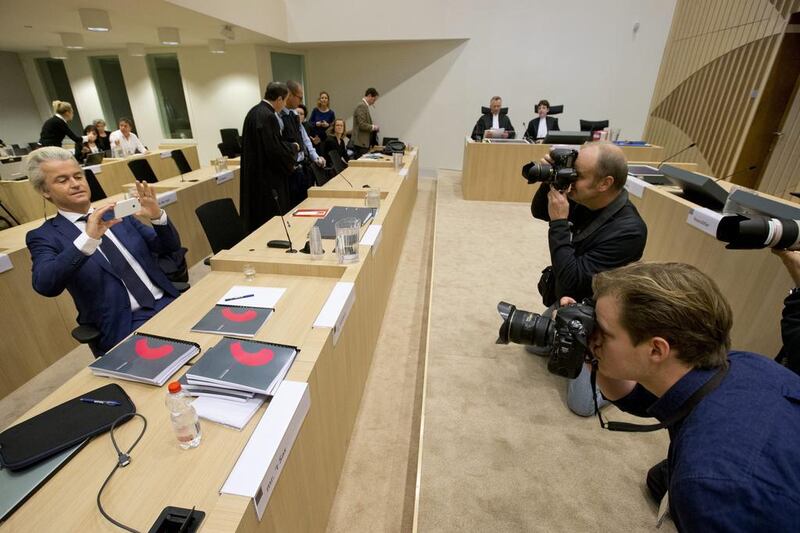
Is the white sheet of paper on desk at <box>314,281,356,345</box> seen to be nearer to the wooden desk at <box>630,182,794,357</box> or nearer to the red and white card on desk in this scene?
the red and white card on desk

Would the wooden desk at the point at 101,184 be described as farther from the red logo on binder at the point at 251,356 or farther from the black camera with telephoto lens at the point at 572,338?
the black camera with telephoto lens at the point at 572,338

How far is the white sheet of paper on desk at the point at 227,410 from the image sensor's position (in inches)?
35.2

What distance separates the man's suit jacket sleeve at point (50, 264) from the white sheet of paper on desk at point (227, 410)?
0.86 metres

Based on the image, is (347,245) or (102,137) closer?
(347,245)

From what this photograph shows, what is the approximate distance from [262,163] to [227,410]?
102 inches

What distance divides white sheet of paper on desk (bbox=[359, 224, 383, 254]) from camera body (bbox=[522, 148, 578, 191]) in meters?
0.83

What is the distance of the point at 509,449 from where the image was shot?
63.8 inches

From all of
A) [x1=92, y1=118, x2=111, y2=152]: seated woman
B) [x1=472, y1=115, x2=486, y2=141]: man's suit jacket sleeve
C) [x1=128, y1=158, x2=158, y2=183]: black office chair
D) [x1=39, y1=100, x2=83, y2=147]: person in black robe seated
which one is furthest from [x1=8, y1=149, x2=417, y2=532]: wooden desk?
[x1=92, y1=118, x2=111, y2=152]: seated woman

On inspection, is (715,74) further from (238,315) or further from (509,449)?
(238,315)

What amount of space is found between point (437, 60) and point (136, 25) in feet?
14.9

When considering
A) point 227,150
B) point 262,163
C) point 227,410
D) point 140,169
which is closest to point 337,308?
point 227,410

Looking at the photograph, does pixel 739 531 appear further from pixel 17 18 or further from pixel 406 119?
pixel 406 119

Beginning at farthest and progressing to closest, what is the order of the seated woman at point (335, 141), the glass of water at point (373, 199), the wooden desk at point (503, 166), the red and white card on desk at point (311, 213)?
the seated woman at point (335, 141), the wooden desk at point (503, 166), the glass of water at point (373, 199), the red and white card on desk at point (311, 213)

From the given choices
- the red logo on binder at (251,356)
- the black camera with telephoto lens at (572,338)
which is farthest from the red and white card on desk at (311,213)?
the black camera with telephoto lens at (572,338)
